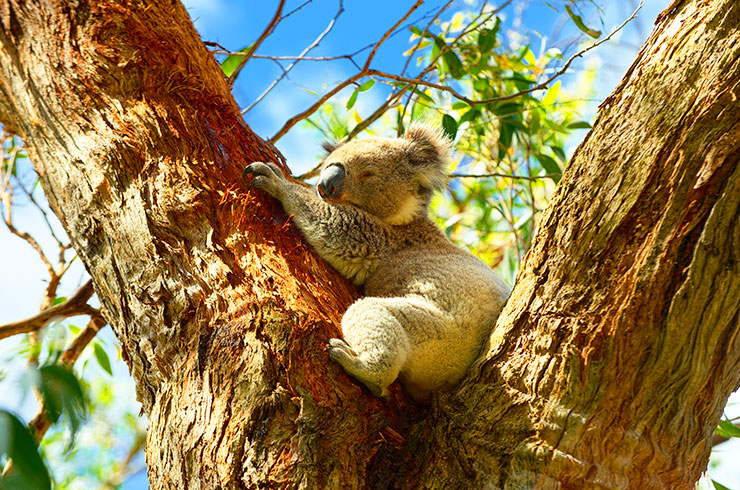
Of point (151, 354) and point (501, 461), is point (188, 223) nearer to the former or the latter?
point (151, 354)

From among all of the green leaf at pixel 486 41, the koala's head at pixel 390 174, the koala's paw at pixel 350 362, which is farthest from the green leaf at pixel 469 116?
the koala's paw at pixel 350 362

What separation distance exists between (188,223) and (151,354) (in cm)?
46

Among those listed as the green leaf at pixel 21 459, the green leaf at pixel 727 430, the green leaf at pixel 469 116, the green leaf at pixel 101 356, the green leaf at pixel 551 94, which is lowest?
the green leaf at pixel 101 356

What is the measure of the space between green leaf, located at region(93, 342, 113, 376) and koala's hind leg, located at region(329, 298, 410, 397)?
212 centimetres

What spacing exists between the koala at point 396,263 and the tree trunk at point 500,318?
13 cm

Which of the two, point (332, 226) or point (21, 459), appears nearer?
point (21, 459)

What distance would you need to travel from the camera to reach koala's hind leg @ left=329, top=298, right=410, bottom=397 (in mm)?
2107

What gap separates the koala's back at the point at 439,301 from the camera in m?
2.42

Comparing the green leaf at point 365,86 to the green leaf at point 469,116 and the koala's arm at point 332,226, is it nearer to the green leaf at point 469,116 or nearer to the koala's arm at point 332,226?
the green leaf at point 469,116

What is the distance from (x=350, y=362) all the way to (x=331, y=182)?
1.35m

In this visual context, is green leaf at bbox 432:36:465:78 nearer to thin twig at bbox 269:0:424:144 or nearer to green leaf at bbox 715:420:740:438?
thin twig at bbox 269:0:424:144

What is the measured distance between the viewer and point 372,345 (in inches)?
87.2

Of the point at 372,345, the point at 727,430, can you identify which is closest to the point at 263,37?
the point at 372,345

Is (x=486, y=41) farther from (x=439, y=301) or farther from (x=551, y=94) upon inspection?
(x=439, y=301)
